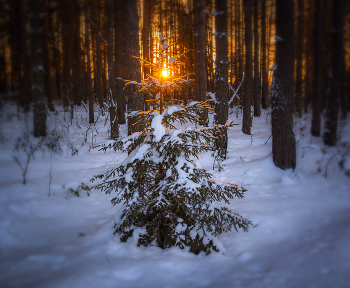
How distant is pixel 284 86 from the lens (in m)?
5.13

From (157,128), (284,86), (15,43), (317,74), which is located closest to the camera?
(157,128)

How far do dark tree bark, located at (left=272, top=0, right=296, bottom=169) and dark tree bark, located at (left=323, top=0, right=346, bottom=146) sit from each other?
230 cm

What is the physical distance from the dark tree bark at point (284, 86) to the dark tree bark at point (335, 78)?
90.7 inches

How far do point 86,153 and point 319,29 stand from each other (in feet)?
31.8

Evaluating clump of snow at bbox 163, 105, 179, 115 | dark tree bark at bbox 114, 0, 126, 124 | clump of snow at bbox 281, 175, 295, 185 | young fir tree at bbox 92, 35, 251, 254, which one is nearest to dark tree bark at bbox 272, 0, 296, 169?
clump of snow at bbox 281, 175, 295, 185

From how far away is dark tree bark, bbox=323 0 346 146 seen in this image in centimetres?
625

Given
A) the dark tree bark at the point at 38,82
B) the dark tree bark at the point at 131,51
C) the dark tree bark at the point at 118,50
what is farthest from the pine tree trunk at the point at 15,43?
the dark tree bark at the point at 118,50

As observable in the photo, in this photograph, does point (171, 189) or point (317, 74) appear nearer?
point (171, 189)

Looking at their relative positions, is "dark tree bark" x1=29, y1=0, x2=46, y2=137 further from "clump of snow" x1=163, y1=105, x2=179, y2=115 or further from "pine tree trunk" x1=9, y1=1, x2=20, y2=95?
"clump of snow" x1=163, y1=105, x2=179, y2=115

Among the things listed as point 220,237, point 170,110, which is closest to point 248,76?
point 170,110

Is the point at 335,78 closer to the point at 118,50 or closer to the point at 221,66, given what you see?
the point at 221,66

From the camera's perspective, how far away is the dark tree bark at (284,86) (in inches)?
199

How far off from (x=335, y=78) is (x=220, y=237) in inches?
247

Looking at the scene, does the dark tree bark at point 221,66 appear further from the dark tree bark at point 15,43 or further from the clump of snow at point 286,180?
the dark tree bark at point 15,43
